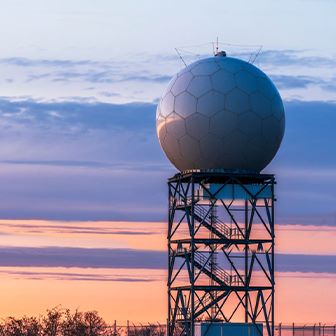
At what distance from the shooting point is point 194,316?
10125 cm

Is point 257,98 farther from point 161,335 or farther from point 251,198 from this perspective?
point 161,335

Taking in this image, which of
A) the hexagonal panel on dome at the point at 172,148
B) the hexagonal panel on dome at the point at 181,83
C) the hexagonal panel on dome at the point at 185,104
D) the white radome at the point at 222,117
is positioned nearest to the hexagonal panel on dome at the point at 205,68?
the white radome at the point at 222,117

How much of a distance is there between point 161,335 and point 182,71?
115 ft

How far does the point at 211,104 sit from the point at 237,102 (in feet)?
5.92

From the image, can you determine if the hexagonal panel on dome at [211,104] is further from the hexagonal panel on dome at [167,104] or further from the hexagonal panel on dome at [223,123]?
the hexagonal panel on dome at [167,104]

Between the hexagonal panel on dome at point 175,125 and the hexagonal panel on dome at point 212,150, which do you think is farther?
the hexagonal panel on dome at point 175,125

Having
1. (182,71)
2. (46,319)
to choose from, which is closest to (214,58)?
(182,71)

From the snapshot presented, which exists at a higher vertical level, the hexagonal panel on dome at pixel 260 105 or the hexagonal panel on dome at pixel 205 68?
the hexagonal panel on dome at pixel 205 68

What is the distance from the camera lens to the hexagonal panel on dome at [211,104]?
10056cm

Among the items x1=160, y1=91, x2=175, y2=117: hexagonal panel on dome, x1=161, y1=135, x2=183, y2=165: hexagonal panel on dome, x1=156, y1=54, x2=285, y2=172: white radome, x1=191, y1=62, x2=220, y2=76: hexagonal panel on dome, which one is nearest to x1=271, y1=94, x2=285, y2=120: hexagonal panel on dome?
x1=156, y1=54, x2=285, y2=172: white radome

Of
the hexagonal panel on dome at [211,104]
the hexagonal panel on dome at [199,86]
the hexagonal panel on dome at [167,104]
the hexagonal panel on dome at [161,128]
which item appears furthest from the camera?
the hexagonal panel on dome at [161,128]

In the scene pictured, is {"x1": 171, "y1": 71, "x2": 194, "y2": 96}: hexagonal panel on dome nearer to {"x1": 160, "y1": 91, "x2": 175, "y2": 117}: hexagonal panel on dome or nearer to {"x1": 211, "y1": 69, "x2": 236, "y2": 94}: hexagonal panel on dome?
{"x1": 160, "y1": 91, "x2": 175, "y2": 117}: hexagonal panel on dome

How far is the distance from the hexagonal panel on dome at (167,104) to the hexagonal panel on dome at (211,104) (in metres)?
2.60

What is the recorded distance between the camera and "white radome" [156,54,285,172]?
3962 inches
